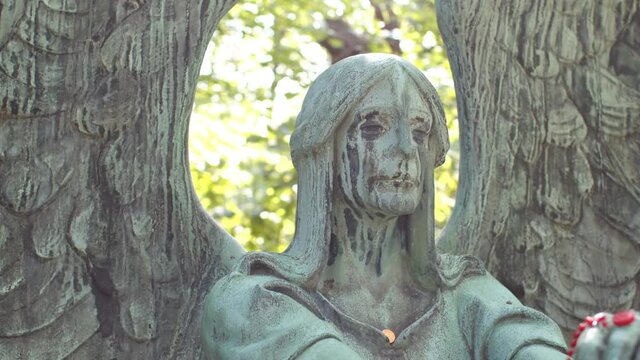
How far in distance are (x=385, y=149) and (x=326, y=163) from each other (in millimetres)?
224

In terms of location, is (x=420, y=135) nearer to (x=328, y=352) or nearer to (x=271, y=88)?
(x=328, y=352)

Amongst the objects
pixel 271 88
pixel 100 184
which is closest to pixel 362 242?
pixel 100 184

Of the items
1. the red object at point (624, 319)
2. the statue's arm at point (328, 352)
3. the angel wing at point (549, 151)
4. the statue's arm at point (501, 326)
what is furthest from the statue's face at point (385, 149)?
the red object at point (624, 319)

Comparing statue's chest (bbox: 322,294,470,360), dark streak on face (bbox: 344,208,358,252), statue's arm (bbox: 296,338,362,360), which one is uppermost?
dark streak on face (bbox: 344,208,358,252)

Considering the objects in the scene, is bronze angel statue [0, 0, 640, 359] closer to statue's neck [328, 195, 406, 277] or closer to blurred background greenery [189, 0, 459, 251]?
statue's neck [328, 195, 406, 277]

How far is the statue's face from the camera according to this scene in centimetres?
539

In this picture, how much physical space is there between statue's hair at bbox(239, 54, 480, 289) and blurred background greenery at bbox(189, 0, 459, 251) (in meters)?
5.07

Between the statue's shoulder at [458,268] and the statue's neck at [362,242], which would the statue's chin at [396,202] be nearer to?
the statue's neck at [362,242]

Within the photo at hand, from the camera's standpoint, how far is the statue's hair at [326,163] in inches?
214

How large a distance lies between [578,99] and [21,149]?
235 cm

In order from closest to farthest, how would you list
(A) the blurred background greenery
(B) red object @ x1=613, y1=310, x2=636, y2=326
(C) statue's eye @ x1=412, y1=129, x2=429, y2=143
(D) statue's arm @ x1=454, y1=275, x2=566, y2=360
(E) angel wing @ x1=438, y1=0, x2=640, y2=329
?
(B) red object @ x1=613, y1=310, x2=636, y2=326, (D) statue's arm @ x1=454, y1=275, x2=566, y2=360, (C) statue's eye @ x1=412, y1=129, x2=429, y2=143, (E) angel wing @ x1=438, y1=0, x2=640, y2=329, (A) the blurred background greenery

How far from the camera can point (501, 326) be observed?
5434 mm

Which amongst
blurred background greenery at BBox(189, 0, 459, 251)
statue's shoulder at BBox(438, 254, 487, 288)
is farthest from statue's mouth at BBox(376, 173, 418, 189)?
blurred background greenery at BBox(189, 0, 459, 251)

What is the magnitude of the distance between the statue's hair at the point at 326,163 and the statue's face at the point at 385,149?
0.04 metres
